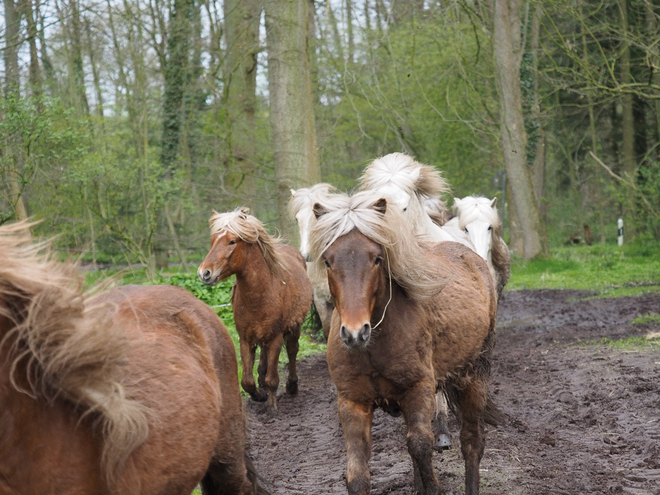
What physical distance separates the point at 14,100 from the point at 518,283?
12.0 metres

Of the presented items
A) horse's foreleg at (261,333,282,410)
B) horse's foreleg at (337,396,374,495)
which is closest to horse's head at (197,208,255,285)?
horse's foreleg at (261,333,282,410)

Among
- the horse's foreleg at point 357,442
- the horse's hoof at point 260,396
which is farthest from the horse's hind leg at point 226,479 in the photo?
the horse's hoof at point 260,396

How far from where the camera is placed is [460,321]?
469 centimetres

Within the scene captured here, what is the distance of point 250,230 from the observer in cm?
774

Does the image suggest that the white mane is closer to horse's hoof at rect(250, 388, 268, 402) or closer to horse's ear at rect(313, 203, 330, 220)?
horse's hoof at rect(250, 388, 268, 402)

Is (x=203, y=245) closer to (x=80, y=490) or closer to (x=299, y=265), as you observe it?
(x=299, y=265)

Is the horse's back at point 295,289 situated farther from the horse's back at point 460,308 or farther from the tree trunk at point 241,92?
the tree trunk at point 241,92

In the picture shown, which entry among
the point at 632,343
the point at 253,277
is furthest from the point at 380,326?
the point at 632,343

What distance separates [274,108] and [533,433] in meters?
6.82

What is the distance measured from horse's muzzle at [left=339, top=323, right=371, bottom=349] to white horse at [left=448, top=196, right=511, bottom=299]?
A: 5.11m

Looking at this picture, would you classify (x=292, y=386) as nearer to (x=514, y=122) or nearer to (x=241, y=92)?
(x=241, y=92)

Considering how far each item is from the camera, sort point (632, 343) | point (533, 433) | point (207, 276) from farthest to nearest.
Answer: point (632, 343) → point (207, 276) → point (533, 433)

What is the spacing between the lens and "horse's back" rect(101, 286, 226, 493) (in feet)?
8.09

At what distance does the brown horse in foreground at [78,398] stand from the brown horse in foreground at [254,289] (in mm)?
4764
